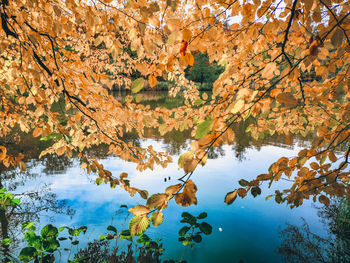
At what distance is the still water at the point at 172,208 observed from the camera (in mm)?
3758

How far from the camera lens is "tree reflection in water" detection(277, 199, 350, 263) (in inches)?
125

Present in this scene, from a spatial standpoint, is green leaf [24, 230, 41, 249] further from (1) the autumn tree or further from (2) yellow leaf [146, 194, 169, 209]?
(2) yellow leaf [146, 194, 169, 209]

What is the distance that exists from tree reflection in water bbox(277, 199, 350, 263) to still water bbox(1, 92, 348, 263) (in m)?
0.13

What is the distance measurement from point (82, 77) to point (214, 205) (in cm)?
423

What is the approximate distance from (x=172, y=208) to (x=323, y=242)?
9.45 ft

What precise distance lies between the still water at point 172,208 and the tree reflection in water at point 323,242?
126 mm

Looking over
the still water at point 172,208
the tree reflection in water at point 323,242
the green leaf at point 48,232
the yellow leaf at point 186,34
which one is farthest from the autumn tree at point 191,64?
the still water at point 172,208

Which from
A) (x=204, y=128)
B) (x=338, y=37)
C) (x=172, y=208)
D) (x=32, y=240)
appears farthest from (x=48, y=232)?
(x=172, y=208)

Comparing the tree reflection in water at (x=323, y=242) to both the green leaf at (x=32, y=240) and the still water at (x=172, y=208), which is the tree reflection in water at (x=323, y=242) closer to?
the still water at (x=172, y=208)

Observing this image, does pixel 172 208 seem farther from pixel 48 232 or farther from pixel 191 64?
pixel 191 64

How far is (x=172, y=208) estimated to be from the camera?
4805mm

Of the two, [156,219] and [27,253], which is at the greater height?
[27,253]

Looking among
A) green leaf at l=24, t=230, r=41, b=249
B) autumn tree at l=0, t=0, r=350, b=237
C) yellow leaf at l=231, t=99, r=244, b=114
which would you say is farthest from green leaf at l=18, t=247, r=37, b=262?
yellow leaf at l=231, t=99, r=244, b=114

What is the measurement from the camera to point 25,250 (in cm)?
160
